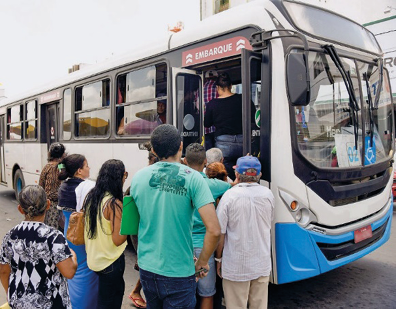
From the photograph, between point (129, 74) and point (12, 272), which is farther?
point (129, 74)

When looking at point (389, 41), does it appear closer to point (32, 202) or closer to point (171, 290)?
point (171, 290)

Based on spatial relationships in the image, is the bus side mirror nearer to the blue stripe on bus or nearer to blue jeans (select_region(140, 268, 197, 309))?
the blue stripe on bus

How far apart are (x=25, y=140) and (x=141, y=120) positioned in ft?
18.8

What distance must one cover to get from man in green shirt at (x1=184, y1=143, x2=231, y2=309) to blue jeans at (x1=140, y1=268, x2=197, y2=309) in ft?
2.78

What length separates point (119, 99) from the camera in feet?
19.6

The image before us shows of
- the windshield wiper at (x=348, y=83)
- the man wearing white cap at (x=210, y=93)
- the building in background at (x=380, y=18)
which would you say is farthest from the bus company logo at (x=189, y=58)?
Answer: the building in background at (x=380, y=18)

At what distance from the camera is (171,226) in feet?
7.67

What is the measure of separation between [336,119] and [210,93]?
1605 millimetres

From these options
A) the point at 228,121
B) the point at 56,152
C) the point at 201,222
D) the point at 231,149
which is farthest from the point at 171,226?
the point at 56,152

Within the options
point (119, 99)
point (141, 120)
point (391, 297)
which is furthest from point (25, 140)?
point (391, 297)

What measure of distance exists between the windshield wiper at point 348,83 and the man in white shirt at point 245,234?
1.51 meters

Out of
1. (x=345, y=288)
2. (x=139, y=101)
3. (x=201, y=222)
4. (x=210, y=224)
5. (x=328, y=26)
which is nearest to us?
(x=210, y=224)

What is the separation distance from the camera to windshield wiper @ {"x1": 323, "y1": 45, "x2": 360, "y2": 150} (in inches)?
154

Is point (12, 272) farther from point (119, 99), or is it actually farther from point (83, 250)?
point (119, 99)
